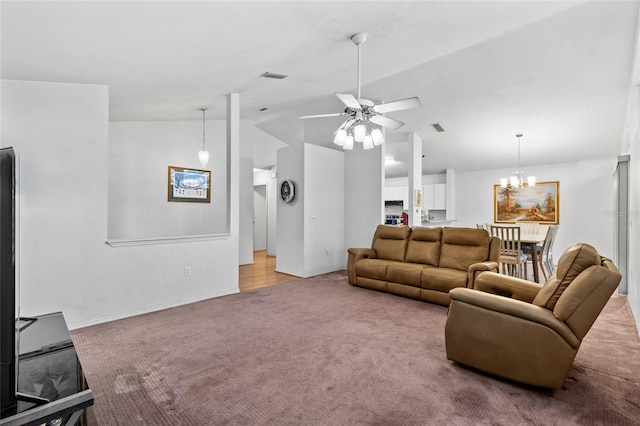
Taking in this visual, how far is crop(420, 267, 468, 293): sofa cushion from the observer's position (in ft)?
12.2

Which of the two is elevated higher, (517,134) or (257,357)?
(517,134)

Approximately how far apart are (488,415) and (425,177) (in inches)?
313

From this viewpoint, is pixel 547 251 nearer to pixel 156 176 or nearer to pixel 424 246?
pixel 424 246

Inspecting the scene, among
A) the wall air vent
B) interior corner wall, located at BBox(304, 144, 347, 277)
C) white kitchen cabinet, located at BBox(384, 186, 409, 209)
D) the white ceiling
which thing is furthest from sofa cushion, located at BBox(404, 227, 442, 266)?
white kitchen cabinet, located at BBox(384, 186, 409, 209)

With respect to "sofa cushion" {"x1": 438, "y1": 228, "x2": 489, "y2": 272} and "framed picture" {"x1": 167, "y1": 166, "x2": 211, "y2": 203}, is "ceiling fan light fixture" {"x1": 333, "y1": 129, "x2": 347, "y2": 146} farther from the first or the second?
"framed picture" {"x1": 167, "y1": 166, "x2": 211, "y2": 203}

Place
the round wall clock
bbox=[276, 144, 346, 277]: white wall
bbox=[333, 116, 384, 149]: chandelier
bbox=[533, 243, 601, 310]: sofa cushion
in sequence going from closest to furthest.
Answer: bbox=[533, 243, 601, 310]: sofa cushion
bbox=[333, 116, 384, 149]: chandelier
bbox=[276, 144, 346, 277]: white wall
the round wall clock

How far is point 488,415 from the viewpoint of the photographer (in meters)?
1.80

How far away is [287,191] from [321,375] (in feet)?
12.9

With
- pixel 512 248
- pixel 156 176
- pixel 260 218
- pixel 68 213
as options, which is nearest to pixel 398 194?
pixel 260 218

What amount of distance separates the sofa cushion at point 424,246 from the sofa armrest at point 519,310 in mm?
2060

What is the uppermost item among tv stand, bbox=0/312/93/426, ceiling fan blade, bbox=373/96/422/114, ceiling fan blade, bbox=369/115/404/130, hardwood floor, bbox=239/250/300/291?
ceiling fan blade, bbox=373/96/422/114

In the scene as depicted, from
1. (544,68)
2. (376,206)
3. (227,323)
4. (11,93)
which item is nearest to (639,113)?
(544,68)

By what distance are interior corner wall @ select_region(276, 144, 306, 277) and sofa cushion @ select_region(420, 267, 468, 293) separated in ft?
7.48

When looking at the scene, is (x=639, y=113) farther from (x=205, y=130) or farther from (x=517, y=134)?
(x=205, y=130)
